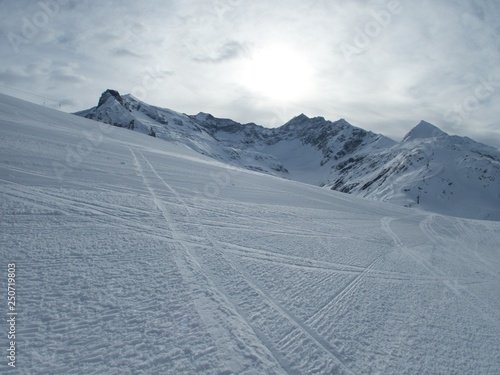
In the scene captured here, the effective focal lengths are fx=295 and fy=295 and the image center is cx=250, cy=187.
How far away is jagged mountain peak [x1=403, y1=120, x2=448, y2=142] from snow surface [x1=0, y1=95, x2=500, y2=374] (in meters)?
165

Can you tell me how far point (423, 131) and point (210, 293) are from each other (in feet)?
576

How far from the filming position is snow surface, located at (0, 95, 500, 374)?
308 centimetres

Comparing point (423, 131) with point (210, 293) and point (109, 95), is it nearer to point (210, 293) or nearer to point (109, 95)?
point (109, 95)

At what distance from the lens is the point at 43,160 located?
9.88 m

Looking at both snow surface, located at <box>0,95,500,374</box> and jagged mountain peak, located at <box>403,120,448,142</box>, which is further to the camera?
jagged mountain peak, located at <box>403,120,448,142</box>

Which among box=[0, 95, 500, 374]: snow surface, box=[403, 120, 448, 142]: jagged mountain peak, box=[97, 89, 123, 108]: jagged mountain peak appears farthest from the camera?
box=[403, 120, 448, 142]: jagged mountain peak

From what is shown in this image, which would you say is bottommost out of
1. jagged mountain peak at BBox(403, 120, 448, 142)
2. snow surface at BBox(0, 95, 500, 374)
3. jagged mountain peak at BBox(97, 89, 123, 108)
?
snow surface at BBox(0, 95, 500, 374)

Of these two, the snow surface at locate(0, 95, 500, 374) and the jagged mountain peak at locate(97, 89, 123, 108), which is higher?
the jagged mountain peak at locate(97, 89, 123, 108)

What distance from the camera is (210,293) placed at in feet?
13.8

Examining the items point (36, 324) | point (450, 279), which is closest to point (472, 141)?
point (450, 279)

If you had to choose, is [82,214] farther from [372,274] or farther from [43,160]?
[372,274]

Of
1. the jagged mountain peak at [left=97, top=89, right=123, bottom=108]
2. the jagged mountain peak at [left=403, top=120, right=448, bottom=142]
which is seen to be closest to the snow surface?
the jagged mountain peak at [left=97, top=89, right=123, bottom=108]

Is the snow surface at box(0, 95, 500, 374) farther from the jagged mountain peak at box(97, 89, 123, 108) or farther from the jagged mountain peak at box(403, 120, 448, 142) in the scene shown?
the jagged mountain peak at box(403, 120, 448, 142)

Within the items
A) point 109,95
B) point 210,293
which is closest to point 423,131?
point 109,95
